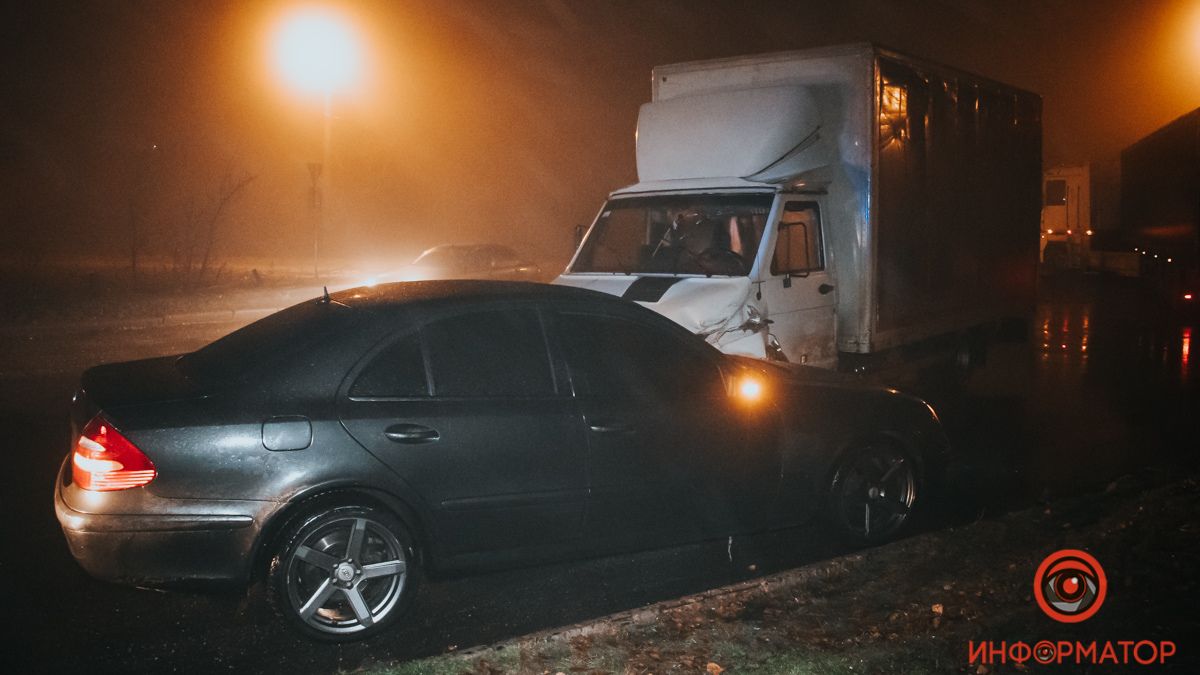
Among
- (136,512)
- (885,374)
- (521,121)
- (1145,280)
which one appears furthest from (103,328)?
(521,121)

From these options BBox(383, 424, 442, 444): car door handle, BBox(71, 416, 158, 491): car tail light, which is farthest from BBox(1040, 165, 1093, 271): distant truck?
BBox(71, 416, 158, 491): car tail light

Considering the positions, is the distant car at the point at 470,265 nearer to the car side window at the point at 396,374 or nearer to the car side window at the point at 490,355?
the car side window at the point at 490,355

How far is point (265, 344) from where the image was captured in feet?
15.7

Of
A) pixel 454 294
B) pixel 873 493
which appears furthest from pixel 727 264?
pixel 454 294

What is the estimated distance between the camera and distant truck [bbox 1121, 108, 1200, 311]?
21.0m

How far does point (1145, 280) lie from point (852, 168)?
20.3 metres

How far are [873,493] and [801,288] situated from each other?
10.1ft

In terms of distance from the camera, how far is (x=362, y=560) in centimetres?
455

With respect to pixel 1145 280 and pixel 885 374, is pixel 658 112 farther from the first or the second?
pixel 1145 280

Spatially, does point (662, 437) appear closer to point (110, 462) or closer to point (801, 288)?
point (110, 462)

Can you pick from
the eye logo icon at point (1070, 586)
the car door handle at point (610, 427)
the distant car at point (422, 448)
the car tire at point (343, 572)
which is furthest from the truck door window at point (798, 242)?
the car tire at point (343, 572)

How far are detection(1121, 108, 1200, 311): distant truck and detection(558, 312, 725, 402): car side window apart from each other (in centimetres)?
1871

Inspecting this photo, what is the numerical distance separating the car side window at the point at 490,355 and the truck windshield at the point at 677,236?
3.51 meters

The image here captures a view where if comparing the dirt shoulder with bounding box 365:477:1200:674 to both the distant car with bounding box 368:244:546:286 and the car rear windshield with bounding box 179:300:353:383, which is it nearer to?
the car rear windshield with bounding box 179:300:353:383
